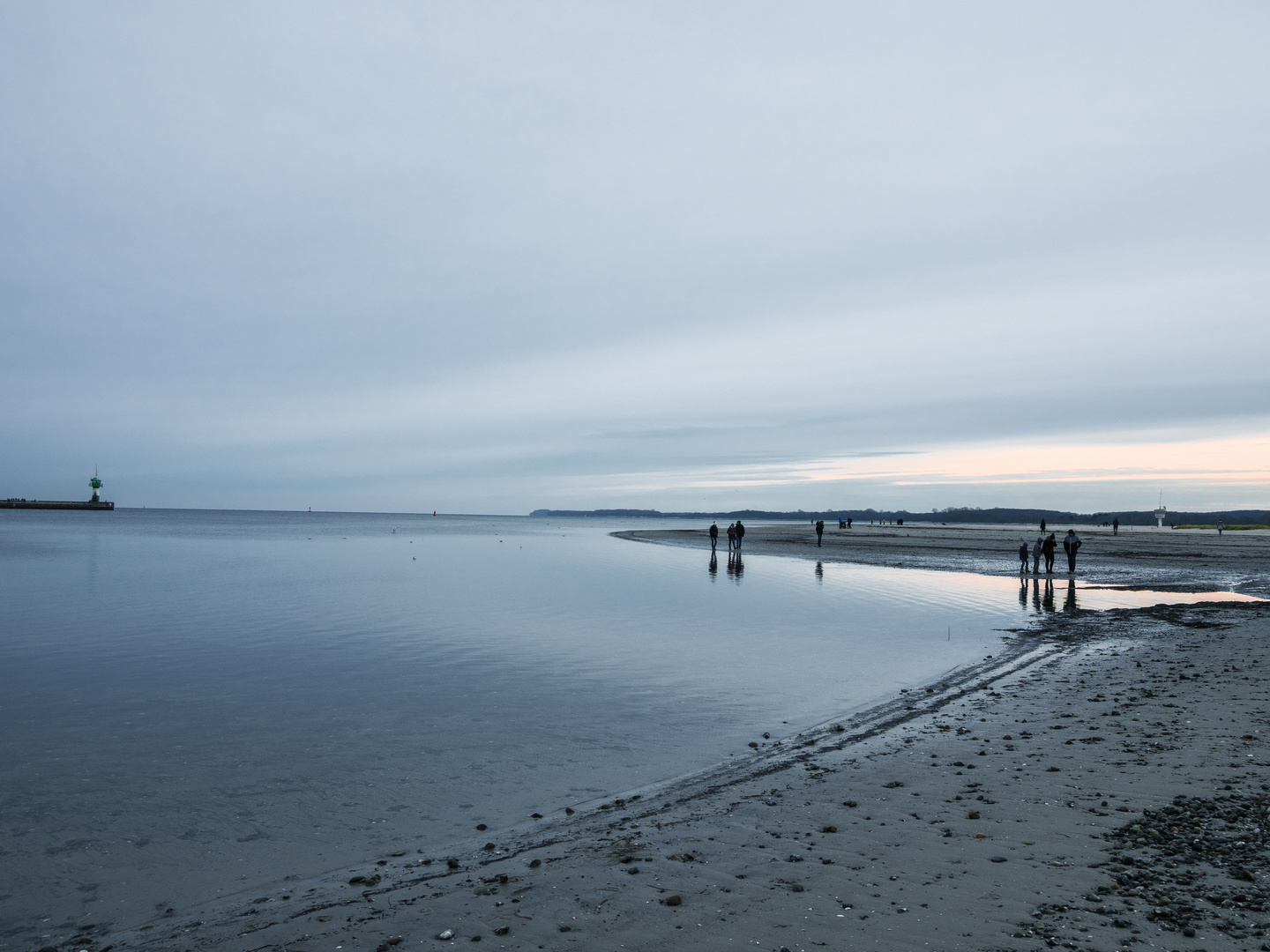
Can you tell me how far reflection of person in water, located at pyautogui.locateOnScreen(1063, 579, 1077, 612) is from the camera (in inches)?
960

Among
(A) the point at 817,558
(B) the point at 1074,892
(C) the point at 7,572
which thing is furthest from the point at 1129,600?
(C) the point at 7,572

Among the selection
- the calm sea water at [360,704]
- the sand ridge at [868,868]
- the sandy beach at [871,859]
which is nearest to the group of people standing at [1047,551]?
the calm sea water at [360,704]

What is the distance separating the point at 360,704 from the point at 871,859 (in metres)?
9.07

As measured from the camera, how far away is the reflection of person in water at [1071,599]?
24391 mm

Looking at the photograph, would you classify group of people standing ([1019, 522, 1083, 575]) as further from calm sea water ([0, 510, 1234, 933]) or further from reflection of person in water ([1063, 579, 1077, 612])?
calm sea water ([0, 510, 1234, 933])

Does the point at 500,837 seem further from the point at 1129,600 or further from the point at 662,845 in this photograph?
the point at 1129,600

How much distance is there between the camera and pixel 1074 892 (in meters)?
5.68

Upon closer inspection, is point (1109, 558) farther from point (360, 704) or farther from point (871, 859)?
point (871, 859)

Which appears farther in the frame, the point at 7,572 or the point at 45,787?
the point at 7,572

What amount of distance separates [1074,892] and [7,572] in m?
44.5

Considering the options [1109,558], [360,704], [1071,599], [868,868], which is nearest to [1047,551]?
[1071,599]

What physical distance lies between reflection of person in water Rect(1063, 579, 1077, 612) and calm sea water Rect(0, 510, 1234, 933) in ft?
1.78

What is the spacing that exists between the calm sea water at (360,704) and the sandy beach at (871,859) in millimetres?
753

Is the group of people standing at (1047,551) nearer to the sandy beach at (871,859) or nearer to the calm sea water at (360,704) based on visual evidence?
the calm sea water at (360,704)
